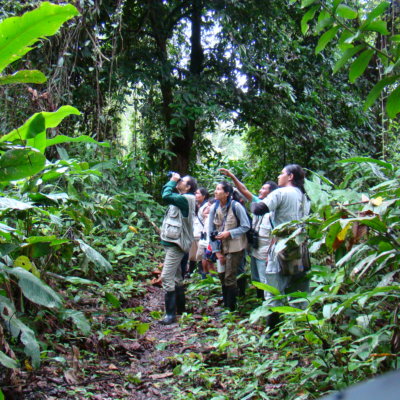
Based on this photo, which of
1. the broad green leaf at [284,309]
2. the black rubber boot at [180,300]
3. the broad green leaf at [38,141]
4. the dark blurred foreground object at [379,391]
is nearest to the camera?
the dark blurred foreground object at [379,391]

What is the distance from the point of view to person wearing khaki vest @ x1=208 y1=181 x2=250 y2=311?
5965 millimetres

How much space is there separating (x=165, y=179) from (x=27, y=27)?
9.18 metres

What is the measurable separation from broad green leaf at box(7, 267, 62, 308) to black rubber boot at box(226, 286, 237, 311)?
3.24 metres

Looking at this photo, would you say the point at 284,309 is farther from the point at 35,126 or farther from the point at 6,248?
the point at 35,126

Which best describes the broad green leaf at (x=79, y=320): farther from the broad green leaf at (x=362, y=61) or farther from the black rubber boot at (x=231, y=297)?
the broad green leaf at (x=362, y=61)

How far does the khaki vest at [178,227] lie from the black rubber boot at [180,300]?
0.66 m

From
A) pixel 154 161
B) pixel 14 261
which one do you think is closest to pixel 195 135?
pixel 154 161

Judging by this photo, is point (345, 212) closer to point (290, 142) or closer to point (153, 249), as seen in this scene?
point (153, 249)

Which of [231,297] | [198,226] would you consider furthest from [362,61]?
[198,226]

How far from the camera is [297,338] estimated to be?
339 cm

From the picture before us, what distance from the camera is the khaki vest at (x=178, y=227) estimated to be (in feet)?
19.3

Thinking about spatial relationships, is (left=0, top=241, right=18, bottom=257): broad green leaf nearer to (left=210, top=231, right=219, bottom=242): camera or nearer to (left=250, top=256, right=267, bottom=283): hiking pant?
(left=210, top=231, right=219, bottom=242): camera

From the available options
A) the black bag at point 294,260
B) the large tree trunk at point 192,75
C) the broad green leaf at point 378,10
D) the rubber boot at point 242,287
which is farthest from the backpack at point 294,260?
the large tree trunk at point 192,75

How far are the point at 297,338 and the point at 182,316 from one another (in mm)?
2804
